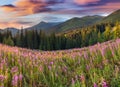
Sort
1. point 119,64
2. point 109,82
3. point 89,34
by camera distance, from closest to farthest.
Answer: point 109,82 → point 119,64 → point 89,34

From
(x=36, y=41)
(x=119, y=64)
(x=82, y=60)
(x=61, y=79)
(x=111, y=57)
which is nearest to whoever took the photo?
(x=61, y=79)

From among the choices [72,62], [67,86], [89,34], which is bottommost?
[89,34]

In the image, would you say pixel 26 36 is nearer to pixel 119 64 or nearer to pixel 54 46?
pixel 54 46

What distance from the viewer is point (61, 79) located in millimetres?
8594

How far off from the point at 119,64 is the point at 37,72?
8.15ft

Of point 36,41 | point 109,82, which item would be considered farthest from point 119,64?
point 36,41

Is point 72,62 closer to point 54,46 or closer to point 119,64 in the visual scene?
point 119,64

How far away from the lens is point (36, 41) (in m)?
140

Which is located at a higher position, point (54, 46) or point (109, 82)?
point (109, 82)

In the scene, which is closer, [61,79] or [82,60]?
[61,79]

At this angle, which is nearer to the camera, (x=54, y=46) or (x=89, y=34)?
(x=54, y=46)

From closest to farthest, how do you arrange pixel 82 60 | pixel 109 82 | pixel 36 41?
pixel 109 82 → pixel 82 60 → pixel 36 41

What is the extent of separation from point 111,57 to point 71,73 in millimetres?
1837

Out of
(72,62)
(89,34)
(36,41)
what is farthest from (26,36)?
(72,62)
